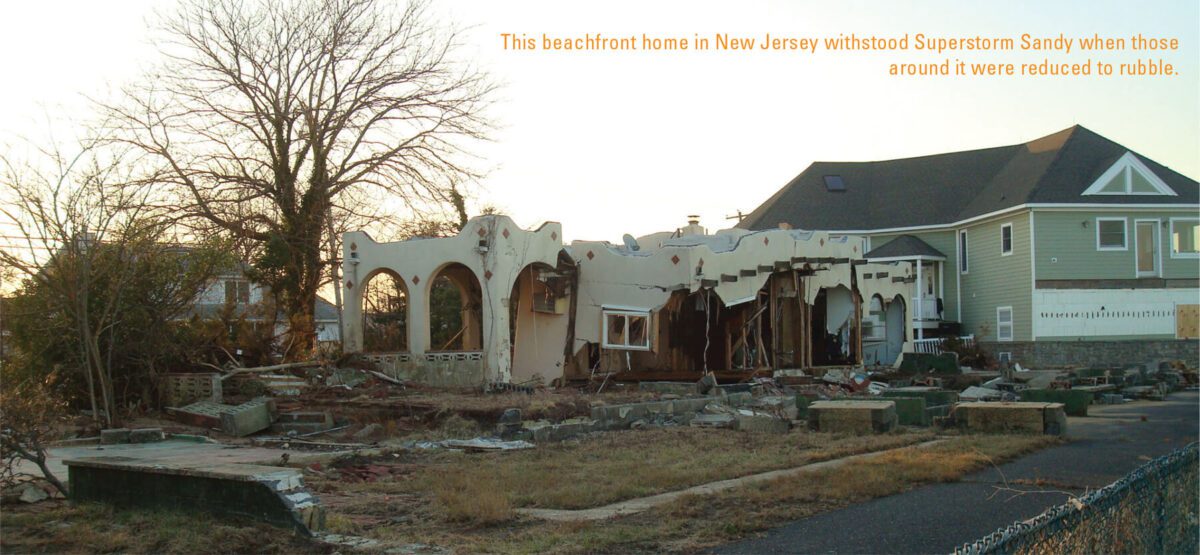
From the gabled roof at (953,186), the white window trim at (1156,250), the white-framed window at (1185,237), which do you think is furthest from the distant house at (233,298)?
the white-framed window at (1185,237)

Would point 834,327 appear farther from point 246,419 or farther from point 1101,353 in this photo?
point 246,419

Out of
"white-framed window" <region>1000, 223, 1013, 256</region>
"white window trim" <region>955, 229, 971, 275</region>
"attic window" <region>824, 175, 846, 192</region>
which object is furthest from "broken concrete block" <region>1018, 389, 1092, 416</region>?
"attic window" <region>824, 175, 846, 192</region>

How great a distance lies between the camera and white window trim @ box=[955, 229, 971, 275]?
4191 cm

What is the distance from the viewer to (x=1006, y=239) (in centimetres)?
3906

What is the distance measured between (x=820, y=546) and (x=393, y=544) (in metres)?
3.35

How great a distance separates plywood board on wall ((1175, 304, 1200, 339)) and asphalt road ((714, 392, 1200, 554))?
25625mm

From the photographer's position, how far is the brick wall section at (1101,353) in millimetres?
36562

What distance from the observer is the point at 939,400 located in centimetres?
1941

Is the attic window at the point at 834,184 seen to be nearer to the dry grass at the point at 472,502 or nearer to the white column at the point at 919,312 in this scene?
the white column at the point at 919,312

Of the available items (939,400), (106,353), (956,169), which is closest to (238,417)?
(106,353)

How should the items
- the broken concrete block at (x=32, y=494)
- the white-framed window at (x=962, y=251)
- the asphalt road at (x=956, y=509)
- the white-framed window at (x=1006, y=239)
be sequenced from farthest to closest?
the white-framed window at (x=962, y=251), the white-framed window at (x=1006, y=239), the broken concrete block at (x=32, y=494), the asphalt road at (x=956, y=509)

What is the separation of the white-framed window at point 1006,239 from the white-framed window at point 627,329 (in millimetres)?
18441

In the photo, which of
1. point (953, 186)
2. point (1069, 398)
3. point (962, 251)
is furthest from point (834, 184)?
point (1069, 398)

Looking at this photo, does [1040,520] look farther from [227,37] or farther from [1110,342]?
[1110,342]
